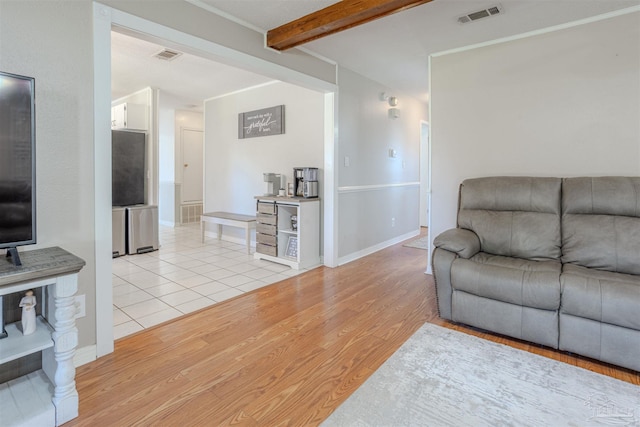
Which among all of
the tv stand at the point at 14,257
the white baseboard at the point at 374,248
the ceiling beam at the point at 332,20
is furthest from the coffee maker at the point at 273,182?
the tv stand at the point at 14,257

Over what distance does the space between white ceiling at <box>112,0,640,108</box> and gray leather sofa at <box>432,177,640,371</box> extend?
4.30 feet

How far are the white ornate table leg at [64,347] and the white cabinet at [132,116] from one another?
4181 mm

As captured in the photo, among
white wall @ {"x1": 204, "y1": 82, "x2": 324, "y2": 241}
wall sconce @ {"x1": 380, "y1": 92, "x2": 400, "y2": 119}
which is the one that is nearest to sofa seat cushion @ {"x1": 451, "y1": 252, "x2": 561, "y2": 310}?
white wall @ {"x1": 204, "y1": 82, "x2": 324, "y2": 241}

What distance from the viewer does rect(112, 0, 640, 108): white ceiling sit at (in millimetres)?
2520

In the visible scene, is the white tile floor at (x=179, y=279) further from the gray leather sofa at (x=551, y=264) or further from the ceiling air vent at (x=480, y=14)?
the ceiling air vent at (x=480, y=14)

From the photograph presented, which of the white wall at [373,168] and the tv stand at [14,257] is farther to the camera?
the white wall at [373,168]

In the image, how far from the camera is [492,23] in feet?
9.26

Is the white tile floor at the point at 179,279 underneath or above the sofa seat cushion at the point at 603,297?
underneath

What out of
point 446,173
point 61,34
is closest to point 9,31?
point 61,34

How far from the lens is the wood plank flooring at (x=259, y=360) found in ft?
5.19

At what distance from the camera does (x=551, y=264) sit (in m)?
2.31

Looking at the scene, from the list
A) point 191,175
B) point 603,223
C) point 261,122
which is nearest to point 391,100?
point 261,122

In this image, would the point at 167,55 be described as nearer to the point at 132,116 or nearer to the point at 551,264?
the point at 132,116

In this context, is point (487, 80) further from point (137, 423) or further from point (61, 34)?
point (137, 423)
